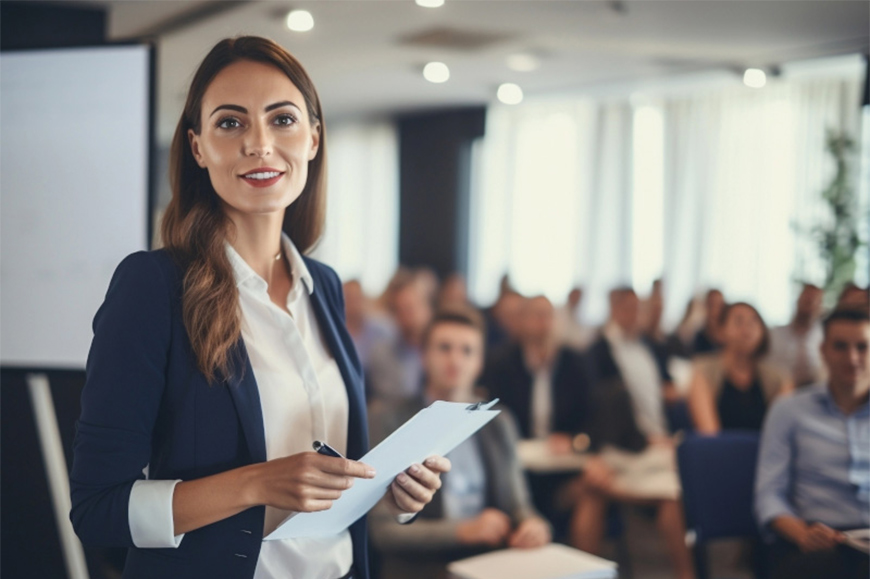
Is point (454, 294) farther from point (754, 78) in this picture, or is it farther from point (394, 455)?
point (394, 455)

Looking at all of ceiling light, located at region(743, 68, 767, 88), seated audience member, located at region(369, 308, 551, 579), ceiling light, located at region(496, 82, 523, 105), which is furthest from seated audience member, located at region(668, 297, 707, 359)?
seated audience member, located at region(369, 308, 551, 579)

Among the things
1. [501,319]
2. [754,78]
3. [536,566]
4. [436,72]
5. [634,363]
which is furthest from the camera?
[436,72]

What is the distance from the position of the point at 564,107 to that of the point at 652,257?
1.96 meters

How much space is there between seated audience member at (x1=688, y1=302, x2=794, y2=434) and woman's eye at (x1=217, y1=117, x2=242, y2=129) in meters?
3.54

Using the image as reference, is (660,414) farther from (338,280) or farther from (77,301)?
(338,280)

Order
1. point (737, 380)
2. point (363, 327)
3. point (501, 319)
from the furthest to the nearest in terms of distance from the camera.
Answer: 1. point (501, 319)
2. point (363, 327)
3. point (737, 380)

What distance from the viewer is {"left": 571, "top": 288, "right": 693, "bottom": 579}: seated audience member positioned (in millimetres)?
3781

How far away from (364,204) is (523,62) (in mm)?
4187

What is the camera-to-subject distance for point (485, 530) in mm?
2807

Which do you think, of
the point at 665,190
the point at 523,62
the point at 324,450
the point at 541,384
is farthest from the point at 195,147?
the point at 665,190

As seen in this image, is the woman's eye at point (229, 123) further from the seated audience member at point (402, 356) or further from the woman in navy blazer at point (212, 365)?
the seated audience member at point (402, 356)

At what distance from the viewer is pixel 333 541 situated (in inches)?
51.8

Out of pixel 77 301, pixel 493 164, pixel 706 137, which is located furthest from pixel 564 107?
pixel 77 301

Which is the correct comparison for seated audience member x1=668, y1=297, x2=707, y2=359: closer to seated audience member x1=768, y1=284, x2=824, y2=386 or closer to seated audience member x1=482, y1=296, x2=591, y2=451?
seated audience member x1=768, y1=284, x2=824, y2=386
